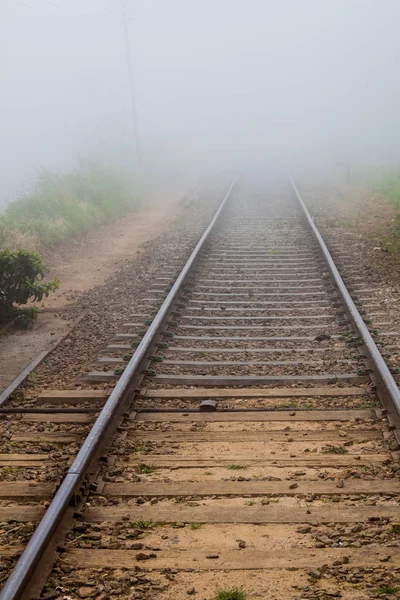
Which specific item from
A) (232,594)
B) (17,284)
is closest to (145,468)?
(232,594)

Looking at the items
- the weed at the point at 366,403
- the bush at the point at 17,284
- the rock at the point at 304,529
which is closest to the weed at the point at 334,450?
the weed at the point at 366,403

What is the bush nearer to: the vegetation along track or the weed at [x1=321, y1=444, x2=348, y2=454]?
the vegetation along track

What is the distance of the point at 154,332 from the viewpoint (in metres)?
7.42

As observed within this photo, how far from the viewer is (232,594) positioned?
3.25m

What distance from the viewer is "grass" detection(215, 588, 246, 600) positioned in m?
3.24

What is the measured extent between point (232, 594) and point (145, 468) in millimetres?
1545

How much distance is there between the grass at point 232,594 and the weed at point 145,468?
144cm

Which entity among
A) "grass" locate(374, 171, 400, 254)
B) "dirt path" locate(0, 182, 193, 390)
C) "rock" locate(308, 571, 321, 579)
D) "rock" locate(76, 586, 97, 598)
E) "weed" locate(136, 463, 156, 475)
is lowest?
"grass" locate(374, 171, 400, 254)

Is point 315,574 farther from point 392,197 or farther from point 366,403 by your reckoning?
point 392,197

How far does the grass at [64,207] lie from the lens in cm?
1427

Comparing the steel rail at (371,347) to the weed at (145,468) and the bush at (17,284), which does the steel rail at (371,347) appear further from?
the bush at (17,284)

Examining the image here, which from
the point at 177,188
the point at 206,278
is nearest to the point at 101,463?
the point at 206,278

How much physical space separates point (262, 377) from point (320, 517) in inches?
97.5

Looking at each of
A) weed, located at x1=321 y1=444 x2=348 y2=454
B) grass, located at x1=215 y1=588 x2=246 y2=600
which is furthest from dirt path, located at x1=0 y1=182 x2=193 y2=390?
grass, located at x1=215 y1=588 x2=246 y2=600
